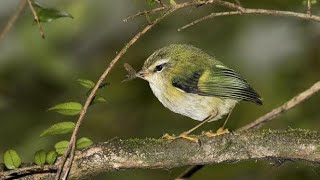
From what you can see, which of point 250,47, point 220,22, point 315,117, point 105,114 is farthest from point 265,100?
point 250,47

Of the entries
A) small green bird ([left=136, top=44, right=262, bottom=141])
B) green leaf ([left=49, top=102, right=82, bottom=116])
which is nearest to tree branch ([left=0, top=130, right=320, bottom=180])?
green leaf ([left=49, top=102, right=82, bottom=116])

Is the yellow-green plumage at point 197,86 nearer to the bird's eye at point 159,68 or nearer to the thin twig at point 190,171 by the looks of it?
the bird's eye at point 159,68

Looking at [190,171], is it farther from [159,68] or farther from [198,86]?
[159,68]

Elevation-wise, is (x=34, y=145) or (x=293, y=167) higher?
(x=34, y=145)

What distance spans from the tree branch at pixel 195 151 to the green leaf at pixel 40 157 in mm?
164

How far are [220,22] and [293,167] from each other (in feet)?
3.66

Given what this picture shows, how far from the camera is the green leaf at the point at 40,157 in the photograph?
9.02 ft

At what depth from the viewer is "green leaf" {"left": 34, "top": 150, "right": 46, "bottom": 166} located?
275 centimetres

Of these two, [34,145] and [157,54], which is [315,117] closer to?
[157,54]

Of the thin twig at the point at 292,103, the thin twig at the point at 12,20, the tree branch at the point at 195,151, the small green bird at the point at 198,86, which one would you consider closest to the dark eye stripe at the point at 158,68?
the small green bird at the point at 198,86

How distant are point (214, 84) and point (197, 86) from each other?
0.26ft

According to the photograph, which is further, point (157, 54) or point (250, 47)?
point (250, 47)

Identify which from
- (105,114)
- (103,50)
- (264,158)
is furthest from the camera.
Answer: (103,50)

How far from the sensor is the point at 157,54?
11.8 ft
